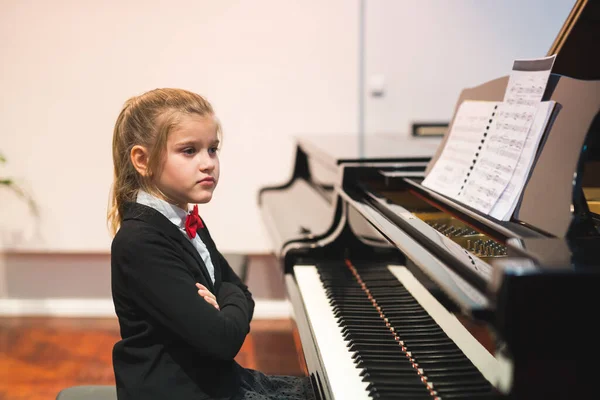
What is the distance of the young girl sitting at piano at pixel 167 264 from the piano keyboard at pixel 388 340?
0.23m

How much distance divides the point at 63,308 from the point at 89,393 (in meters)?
2.51

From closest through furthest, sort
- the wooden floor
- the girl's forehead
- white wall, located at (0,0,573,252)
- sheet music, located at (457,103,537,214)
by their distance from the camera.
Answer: the girl's forehead → sheet music, located at (457,103,537,214) → the wooden floor → white wall, located at (0,0,573,252)

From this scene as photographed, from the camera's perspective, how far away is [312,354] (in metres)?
1.35

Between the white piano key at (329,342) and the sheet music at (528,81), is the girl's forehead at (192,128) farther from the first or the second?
the sheet music at (528,81)

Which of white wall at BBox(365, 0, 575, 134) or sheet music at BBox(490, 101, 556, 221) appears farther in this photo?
white wall at BBox(365, 0, 575, 134)

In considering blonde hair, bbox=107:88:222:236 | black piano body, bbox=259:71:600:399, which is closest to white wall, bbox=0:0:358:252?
black piano body, bbox=259:71:600:399

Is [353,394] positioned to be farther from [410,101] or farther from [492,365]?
[410,101]

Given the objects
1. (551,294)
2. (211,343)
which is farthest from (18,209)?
(551,294)

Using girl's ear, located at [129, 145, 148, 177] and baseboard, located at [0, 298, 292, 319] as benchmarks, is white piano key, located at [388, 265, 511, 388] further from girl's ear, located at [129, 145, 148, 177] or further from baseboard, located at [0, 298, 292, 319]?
baseboard, located at [0, 298, 292, 319]

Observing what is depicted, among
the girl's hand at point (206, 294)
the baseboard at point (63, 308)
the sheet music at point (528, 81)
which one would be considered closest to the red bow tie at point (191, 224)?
the girl's hand at point (206, 294)

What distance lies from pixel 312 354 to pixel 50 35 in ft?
9.04

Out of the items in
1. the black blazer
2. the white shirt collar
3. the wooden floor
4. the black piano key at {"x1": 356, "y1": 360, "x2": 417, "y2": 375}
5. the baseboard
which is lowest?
the wooden floor

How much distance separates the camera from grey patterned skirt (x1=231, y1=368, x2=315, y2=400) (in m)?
1.30

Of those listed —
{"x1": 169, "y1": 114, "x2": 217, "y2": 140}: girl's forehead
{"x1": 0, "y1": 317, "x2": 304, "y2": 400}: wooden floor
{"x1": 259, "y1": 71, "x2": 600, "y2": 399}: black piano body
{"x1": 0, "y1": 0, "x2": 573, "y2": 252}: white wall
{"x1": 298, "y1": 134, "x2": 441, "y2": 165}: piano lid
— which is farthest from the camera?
{"x1": 0, "y1": 0, "x2": 573, "y2": 252}: white wall
